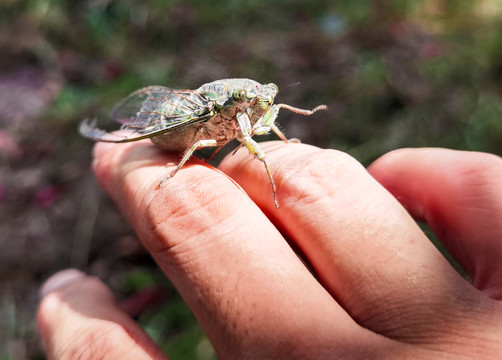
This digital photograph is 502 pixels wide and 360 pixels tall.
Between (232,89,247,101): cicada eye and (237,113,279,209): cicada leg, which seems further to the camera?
(232,89,247,101): cicada eye

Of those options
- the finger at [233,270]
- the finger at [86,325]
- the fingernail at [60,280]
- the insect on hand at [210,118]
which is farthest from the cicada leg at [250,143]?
the fingernail at [60,280]

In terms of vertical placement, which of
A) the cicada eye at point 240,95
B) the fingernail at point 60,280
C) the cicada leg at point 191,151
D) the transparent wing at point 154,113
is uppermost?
the cicada eye at point 240,95

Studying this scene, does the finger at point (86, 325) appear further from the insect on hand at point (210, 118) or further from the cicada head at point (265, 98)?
→ the cicada head at point (265, 98)

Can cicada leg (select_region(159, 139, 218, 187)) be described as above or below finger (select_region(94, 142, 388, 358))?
above

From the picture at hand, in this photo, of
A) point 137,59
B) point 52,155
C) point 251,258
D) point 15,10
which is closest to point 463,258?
point 251,258

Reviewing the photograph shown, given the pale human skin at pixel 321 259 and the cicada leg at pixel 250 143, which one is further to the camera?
the cicada leg at pixel 250 143

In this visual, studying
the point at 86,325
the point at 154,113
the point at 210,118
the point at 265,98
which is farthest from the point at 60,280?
the point at 265,98

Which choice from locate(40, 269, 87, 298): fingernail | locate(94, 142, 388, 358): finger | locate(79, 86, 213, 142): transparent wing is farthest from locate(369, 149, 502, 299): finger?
locate(40, 269, 87, 298): fingernail

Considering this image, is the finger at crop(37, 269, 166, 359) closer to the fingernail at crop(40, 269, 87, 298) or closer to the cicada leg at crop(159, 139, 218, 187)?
the fingernail at crop(40, 269, 87, 298)

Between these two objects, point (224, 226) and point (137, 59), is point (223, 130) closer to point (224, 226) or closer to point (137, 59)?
point (224, 226)
